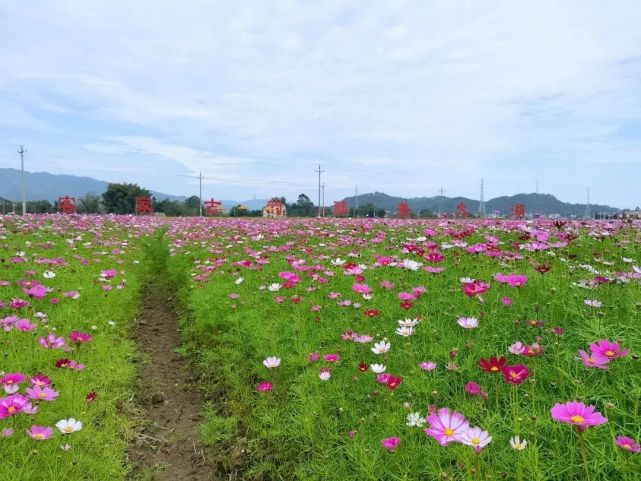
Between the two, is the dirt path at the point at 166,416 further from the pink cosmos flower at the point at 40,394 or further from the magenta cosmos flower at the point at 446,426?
the magenta cosmos flower at the point at 446,426

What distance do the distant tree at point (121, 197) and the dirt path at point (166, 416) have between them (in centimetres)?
5243

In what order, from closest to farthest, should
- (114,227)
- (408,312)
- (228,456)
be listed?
1. (228,456)
2. (408,312)
3. (114,227)

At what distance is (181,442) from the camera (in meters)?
3.00

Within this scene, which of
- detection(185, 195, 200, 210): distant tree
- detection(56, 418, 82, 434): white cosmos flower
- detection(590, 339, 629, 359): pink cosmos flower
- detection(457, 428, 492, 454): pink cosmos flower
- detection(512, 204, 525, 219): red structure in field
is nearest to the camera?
detection(457, 428, 492, 454): pink cosmos flower

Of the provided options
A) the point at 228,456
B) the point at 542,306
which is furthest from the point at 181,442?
the point at 542,306

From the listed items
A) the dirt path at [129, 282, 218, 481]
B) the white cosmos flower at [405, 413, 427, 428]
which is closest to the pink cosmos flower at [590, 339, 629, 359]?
the white cosmos flower at [405, 413, 427, 428]

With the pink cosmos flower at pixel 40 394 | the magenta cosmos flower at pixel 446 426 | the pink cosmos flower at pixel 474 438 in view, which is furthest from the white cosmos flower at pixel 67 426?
the pink cosmos flower at pixel 474 438

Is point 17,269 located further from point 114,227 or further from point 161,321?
point 114,227

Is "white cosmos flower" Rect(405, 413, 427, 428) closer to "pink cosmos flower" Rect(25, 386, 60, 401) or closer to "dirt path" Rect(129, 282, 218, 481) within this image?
"dirt path" Rect(129, 282, 218, 481)

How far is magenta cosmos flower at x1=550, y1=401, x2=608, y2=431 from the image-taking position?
A: 1.26 meters

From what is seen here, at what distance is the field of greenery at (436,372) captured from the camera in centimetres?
172

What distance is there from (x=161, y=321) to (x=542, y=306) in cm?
444

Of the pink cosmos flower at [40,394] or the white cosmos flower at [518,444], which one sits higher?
the white cosmos flower at [518,444]

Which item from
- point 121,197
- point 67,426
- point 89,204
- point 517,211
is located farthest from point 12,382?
point 89,204
